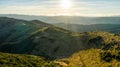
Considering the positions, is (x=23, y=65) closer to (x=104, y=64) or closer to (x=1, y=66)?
(x=1, y=66)

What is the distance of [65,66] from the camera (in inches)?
7825

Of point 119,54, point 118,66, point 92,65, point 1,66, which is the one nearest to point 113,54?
point 119,54

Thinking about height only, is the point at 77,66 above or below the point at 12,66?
below

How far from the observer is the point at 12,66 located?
167 meters

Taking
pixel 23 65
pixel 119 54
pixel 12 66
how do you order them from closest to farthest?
pixel 12 66, pixel 23 65, pixel 119 54

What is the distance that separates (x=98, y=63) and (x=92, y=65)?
17.2 ft

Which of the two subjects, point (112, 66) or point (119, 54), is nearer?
point (112, 66)

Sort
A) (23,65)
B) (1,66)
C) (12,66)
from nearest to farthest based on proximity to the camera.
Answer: (1,66) < (12,66) < (23,65)

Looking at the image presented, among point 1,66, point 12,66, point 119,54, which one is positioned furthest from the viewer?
point 119,54

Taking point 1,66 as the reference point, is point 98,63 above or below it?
below

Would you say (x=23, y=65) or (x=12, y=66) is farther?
(x=23, y=65)

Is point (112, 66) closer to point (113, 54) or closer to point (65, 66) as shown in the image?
point (113, 54)

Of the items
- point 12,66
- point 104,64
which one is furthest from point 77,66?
point 12,66

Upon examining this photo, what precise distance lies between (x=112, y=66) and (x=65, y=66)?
134 ft
